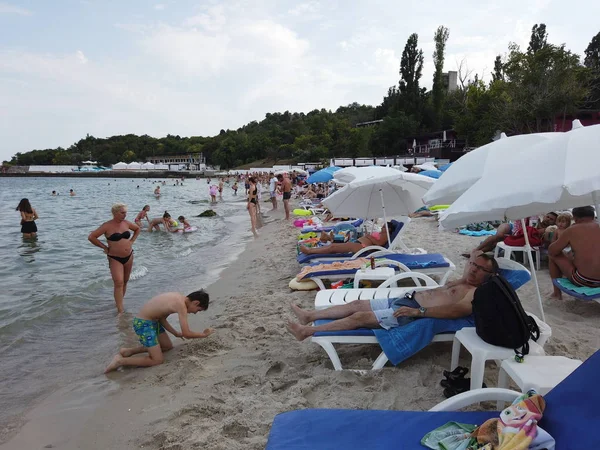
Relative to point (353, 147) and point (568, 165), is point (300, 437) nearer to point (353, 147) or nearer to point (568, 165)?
point (568, 165)

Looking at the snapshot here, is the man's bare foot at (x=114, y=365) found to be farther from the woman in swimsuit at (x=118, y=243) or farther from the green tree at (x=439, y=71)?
the green tree at (x=439, y=71)

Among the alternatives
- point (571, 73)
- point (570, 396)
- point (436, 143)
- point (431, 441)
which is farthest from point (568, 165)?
point (436, 143)

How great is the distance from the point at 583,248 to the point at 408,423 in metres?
3.48

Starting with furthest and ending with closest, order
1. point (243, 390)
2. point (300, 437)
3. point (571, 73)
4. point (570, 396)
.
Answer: point (571, 73) < point (243, 390) < point (300, 437) < point (570, 396)

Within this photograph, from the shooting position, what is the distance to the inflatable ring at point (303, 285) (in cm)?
587

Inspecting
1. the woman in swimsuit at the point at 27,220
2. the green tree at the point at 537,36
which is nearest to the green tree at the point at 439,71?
the green tree at the point at 537,36

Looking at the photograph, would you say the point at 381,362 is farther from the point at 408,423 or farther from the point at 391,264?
the point at 391,264

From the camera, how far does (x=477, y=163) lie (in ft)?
10.6

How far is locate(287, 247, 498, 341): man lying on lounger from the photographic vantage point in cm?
338

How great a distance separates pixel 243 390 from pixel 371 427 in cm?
141

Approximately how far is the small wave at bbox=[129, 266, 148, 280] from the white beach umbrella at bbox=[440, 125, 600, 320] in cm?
691

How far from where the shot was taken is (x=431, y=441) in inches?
80.2

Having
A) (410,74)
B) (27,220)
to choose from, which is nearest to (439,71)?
(410,74)

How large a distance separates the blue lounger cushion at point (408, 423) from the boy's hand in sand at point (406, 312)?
1.18 m
